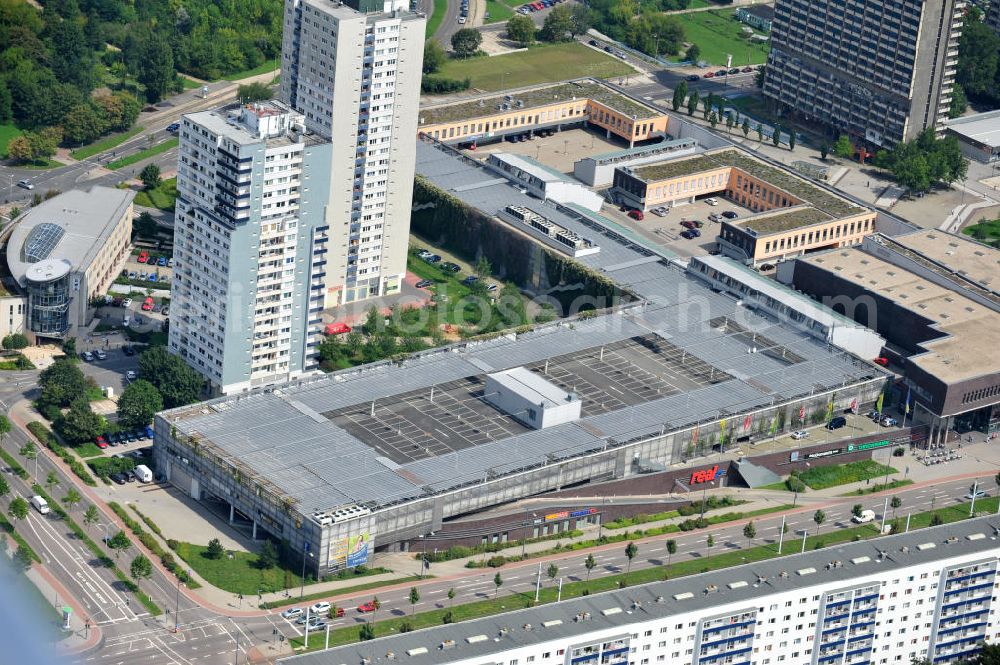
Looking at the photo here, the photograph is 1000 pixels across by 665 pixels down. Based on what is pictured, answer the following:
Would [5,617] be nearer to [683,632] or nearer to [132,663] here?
[132,663]

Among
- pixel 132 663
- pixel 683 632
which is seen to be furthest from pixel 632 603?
pixel 132 663

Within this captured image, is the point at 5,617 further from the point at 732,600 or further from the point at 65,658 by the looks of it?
the point at 732,600

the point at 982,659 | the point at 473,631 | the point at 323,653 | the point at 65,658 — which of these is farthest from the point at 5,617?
the point at 982,659

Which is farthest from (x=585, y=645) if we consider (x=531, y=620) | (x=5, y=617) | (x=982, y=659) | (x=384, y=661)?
(x=5, y=617)

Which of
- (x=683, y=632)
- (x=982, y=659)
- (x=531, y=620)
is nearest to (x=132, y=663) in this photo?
(x=531, y=620)

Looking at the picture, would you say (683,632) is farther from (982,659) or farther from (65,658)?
(65,658)

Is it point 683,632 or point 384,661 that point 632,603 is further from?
point 384,661
